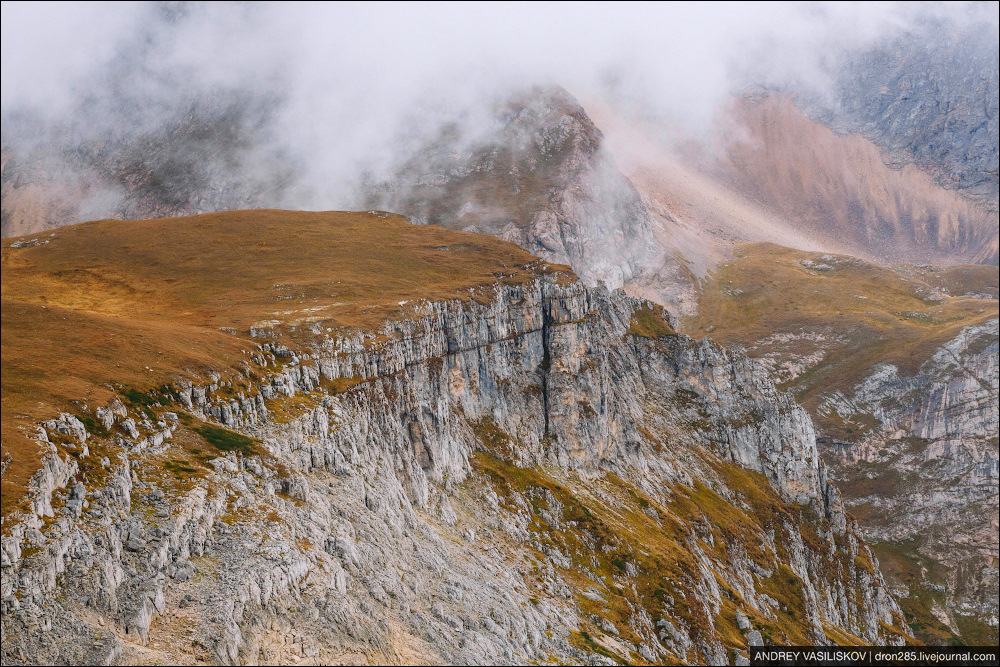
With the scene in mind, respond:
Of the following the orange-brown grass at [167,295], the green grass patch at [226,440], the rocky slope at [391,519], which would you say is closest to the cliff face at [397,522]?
the rocky slope at [391,519]

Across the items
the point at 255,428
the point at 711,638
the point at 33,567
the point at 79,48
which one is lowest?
the point at 711,638

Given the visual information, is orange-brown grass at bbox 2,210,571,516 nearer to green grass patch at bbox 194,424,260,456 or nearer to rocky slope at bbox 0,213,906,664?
rocky slope at bbox 0,213,906,664

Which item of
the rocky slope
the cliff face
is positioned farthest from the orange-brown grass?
the cliff face

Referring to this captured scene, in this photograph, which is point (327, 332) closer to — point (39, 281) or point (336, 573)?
point (336, 573)

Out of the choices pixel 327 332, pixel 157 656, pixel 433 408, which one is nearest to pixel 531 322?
pixel 433 408

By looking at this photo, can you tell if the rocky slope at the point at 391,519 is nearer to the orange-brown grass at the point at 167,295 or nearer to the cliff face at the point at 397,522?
the cliff face at the point at 397,522

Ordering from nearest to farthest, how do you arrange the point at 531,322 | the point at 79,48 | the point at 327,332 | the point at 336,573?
the point at 336,573, the point at 327,332, the point at 531,322, the point at 79,48
